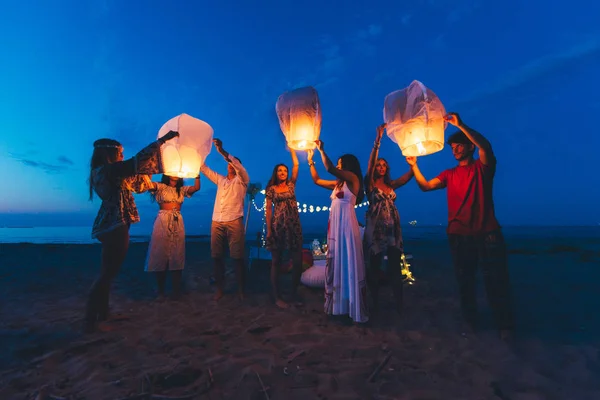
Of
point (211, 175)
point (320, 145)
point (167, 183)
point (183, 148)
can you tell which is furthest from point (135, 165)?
point (320, 145)

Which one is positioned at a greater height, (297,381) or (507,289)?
(507,289)

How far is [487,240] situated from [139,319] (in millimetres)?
4099

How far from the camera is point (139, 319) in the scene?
3.72 metres

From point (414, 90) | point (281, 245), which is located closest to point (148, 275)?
point (281, 245)

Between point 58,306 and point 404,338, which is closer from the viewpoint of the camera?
point 404,338

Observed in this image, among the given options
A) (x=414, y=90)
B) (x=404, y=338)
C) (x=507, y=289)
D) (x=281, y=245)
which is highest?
(x=414, y=90)

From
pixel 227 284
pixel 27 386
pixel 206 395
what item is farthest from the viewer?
pixel 227 284

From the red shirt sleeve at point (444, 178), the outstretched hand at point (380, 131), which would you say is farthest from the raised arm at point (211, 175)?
the red shirt sleeve at point (444, 178)

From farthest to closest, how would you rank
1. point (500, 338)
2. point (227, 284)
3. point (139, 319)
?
1. point (227, 284)
2. point (139, 319)
3. point (500, 338)

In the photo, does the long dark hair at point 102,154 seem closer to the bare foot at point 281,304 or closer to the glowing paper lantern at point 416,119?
the bare foot at point 281,304

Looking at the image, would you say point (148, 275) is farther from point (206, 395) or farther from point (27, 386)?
point (206, 395)

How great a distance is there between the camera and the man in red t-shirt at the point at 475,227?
2969mm

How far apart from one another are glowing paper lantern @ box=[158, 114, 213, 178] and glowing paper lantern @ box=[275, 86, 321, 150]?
1109 mm

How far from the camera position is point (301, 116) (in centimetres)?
354
